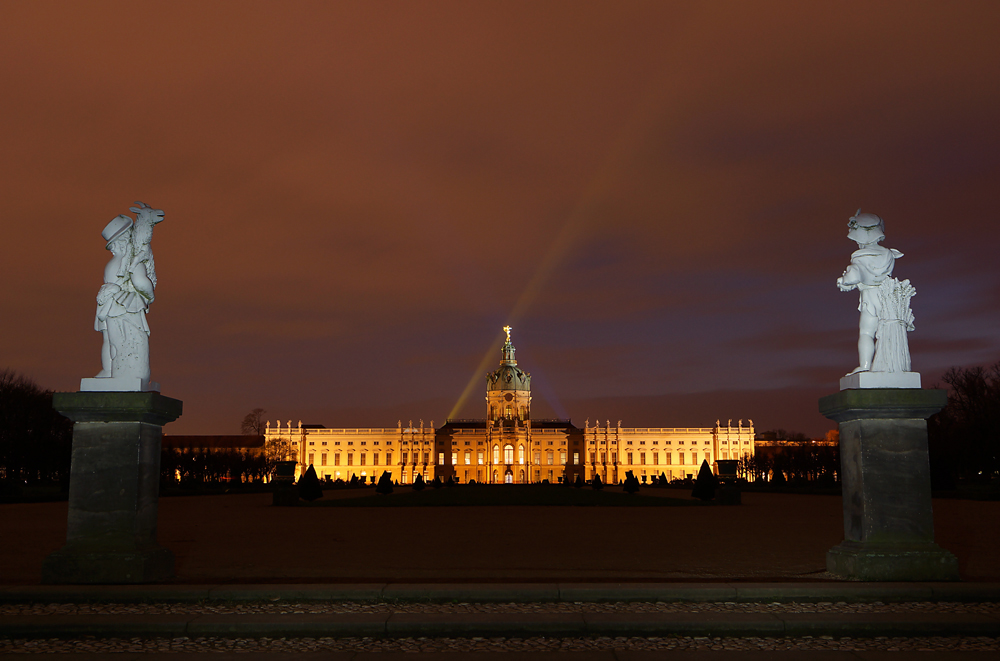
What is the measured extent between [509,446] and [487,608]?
157 metres

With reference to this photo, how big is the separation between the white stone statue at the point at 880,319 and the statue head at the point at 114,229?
10.7m

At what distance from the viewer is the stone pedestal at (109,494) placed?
1034 centimetres

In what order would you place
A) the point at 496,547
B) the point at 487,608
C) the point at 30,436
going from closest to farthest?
the point at 487,608, the point at 496,547, the point at 30,436

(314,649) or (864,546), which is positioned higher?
(864,546)

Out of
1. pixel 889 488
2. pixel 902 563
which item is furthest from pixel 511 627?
pixel 889 488

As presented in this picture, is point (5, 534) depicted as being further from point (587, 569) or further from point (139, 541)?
point (587, 569)

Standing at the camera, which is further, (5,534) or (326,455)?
(326,455)

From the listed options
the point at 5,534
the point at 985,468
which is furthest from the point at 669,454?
the point at 5,534

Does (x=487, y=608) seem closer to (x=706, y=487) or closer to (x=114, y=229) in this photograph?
(x=114, y=229)

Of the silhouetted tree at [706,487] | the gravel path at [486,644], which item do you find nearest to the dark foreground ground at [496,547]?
the gravel path at [486,644]

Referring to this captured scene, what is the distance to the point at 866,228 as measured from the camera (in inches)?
452

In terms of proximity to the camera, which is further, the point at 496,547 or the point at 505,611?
the point at 496,547

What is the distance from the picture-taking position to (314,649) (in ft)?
26.2

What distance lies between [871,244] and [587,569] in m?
6.68
